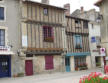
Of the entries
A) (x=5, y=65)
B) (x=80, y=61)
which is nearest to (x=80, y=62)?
(x=80, y=61)

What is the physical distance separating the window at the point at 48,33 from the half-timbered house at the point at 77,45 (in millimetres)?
2186

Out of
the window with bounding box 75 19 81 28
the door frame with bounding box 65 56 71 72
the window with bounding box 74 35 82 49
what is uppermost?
the window with bounding box 75 19 81 28

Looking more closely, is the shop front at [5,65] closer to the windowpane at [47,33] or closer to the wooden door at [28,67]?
the wooden door at [28,67]

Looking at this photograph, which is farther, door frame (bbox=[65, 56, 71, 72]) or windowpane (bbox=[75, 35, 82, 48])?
windowpane (bbox=[75, 35, 82, 48])

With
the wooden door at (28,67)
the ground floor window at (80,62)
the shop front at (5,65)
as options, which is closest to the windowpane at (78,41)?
the ground floor window at (80,62)

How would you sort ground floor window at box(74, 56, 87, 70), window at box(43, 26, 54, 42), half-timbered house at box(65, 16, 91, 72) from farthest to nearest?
ground floor window at box(74, 56, 87, 70) → half-timbered house at box(65, 16, 91, 72) → window at box(43, 26, 54, 42)

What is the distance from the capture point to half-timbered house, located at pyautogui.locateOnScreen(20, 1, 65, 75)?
47.8ft

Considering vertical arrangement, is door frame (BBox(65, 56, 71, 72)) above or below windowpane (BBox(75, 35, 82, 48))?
below

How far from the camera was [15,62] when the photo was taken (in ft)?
45.8

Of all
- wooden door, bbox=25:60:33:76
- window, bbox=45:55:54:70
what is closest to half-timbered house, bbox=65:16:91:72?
window, bbox=45:55:54:70

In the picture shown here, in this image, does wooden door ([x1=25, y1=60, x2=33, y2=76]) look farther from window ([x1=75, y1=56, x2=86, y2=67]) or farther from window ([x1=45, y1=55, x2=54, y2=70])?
window ([x1=75, y1=56, x2=86, y2=67])

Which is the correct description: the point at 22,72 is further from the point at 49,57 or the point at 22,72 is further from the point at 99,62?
the point at 99,62

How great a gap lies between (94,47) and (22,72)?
1014 cm

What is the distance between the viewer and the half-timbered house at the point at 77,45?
58.1ft
